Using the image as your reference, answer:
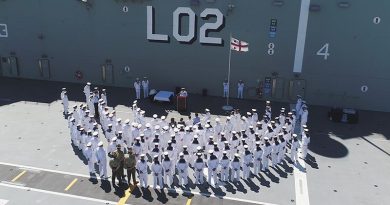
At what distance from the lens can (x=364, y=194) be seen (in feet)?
52.1

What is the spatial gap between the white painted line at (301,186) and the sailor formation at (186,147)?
0.76m

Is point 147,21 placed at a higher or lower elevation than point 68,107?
higher

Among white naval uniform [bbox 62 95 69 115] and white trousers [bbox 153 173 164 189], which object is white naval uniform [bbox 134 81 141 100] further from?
white trousers [bbox 153 173 164 189]

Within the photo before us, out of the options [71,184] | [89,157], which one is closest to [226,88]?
[89,157]

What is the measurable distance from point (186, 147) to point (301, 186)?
4983mm

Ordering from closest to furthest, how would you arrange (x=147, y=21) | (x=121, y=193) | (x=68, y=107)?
(x=121, y=193) < (x=68, y=107) < (x=147, y=21)

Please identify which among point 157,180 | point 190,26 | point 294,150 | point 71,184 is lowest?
point 71,184

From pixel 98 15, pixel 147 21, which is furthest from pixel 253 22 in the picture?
pixel 98 15

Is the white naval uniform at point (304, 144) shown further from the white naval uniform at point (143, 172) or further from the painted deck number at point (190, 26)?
the painted deck number at point (190, 26)

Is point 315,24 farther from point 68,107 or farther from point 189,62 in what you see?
point 68,107

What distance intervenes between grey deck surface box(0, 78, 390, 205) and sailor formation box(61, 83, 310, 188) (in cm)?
59

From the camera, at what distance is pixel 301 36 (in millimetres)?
24953

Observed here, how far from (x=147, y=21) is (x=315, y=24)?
35.4 feet

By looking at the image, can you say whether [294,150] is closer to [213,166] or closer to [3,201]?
[213,166]
